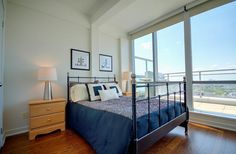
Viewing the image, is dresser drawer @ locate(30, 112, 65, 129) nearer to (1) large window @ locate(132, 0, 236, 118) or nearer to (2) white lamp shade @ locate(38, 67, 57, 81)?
(2) white lamp shade @ locate(38, 67, 57, 81)

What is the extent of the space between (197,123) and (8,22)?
14.1 ft

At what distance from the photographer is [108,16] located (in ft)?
9.60

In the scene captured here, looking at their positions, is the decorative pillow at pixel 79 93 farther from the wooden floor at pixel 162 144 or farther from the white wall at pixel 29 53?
the wooden floor at pixel 162 144

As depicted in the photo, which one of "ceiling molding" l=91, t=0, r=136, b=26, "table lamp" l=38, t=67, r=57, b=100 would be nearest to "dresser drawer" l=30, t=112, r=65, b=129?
"table lamp" l=38, t=67, r=57, b=100

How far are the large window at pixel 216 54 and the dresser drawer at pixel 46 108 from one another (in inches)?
119

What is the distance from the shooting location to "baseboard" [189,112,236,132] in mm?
2270

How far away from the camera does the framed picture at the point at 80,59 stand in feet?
9.76

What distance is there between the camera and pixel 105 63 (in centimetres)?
365

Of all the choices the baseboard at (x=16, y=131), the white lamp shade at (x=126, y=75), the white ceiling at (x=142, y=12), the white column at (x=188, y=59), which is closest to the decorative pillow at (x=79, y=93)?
the baseboard at (x=16, y=131)

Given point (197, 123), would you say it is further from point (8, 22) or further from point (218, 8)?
point (8, 22)

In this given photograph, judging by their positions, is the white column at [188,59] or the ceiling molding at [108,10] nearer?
the ceiling molding at [108,10]

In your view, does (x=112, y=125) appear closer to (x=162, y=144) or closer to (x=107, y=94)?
(x=162, y=144)

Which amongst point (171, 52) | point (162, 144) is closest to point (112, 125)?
point (162, 144)

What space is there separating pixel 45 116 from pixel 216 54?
3.69m
